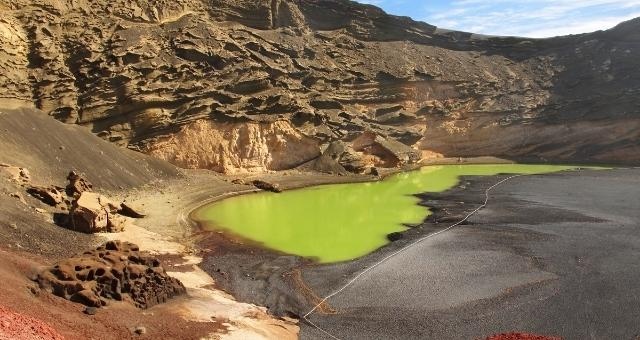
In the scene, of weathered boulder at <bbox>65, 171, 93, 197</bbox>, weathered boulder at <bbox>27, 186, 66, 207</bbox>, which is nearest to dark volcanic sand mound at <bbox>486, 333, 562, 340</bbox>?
weathered boulder at <bbox>27, 186, 66, 207</bbox>

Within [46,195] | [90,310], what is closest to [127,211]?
[46,195]

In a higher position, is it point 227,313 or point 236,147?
point 236,147

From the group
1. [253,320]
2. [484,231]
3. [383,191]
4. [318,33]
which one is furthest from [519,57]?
[253,320]

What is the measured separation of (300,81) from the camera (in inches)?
2004

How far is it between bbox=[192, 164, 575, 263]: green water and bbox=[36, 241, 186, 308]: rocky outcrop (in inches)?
298

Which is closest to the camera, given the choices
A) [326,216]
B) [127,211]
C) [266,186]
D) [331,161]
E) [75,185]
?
[75,185]

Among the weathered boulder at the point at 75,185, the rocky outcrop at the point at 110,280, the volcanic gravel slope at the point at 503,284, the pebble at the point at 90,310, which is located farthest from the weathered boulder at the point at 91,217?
the volcanic gravel slope at the point at 503,284

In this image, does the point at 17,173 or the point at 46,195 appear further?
the point at 17,173

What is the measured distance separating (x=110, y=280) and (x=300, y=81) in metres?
39.3

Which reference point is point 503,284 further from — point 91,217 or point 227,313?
point 91,217

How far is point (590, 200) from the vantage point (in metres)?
30.5

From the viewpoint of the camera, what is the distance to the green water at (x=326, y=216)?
23047 mm

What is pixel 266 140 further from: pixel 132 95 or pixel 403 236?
pixel 403 236

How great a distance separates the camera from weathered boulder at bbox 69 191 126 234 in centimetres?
2004
